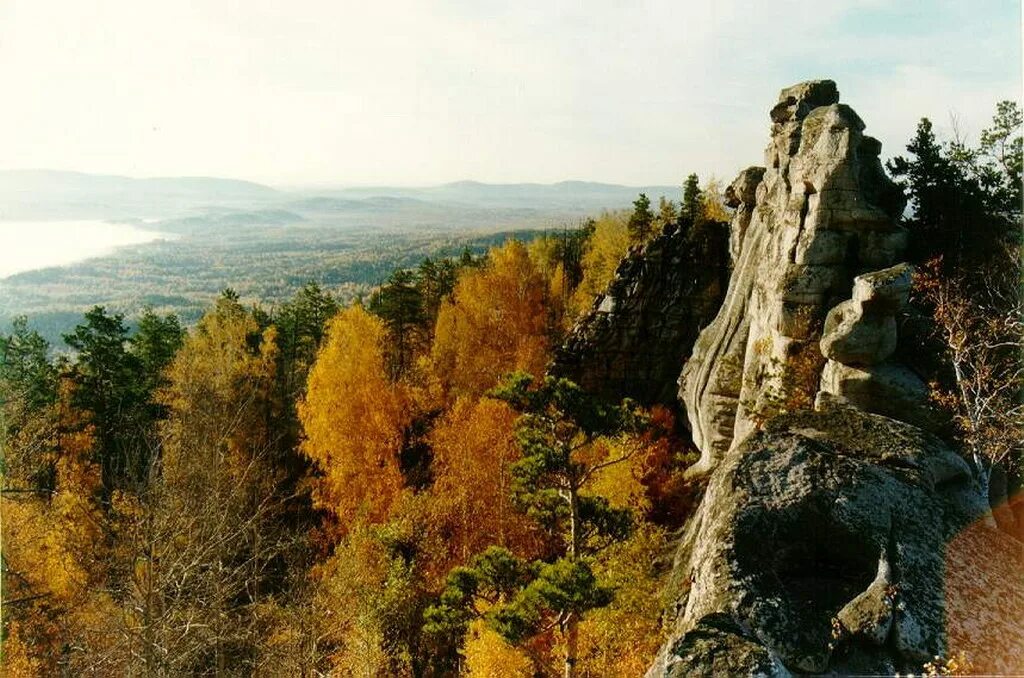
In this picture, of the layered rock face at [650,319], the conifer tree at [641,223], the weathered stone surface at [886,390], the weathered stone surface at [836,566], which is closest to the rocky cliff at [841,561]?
the weathered stone surface at [836,566]

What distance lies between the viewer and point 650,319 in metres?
33.5

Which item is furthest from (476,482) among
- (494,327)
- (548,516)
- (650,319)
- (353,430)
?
(494,327)

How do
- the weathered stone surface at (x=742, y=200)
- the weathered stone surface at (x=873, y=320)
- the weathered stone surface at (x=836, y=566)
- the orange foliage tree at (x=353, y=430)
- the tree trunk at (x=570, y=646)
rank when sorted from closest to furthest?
the weathered stone surface at (x=836, y=566) → the weathered stone surface at (x=873, y=320) → the tree trunk at (x=570, y=646) → the weathered stone surface at (x=742, y=200) → the orange foliage tree at (x=353, y=430)

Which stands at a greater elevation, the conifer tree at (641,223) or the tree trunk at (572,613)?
the conifer tree at (641,223)

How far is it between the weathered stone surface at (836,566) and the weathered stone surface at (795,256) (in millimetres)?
8760

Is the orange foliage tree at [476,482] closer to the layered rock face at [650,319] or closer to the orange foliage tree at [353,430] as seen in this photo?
the orange foliage tree at [353,430]

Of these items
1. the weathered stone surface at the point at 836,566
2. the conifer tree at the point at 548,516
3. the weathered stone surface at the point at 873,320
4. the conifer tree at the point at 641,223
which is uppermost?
the conifer tree at the point at 641,223

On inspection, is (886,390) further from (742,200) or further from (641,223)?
(641,223)

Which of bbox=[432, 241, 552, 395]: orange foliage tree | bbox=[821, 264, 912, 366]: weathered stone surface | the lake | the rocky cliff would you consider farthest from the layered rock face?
the lake

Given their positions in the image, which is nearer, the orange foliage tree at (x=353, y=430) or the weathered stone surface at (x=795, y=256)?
the weathered stone surface at (x=795, y=256)

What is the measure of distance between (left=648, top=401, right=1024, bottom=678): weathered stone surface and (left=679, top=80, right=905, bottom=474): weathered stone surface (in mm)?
8760

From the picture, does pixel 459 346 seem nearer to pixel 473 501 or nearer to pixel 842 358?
pixel 473 501

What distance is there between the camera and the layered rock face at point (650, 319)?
32.6m

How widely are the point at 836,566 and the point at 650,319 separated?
25.5 m
